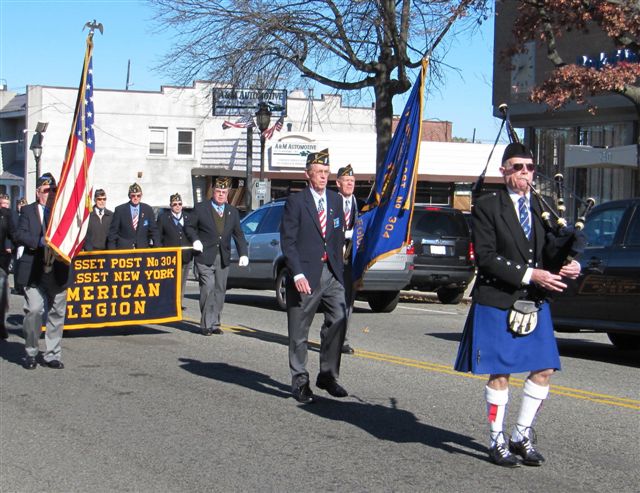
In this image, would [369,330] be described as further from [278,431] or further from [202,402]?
[278,431]

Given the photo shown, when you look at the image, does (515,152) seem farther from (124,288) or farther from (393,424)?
(124,288)

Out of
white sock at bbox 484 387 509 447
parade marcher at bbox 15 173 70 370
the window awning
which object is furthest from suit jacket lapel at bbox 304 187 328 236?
Answer: the window awning

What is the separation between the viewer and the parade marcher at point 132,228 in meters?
14.6

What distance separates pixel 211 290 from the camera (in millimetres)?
12883

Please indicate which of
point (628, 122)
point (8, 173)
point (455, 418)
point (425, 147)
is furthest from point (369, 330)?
point (8, 173)

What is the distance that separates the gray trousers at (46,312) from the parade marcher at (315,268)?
297 centimetres

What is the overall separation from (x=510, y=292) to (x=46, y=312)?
19.2ft

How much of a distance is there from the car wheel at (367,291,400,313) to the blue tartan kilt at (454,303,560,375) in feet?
34.4

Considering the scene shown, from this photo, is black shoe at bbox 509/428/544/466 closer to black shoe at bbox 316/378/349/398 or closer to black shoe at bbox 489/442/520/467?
black shoe at bbox 489/442/520/467

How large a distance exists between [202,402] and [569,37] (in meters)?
Result: 19.6

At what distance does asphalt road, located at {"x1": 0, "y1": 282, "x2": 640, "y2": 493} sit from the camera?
6.11 m

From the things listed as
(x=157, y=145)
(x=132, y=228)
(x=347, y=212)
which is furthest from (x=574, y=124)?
(x=157, y=145)

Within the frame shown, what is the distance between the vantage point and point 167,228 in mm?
15305

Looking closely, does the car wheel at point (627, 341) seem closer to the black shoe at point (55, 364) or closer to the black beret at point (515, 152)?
the black shoe at point (55, 364)
